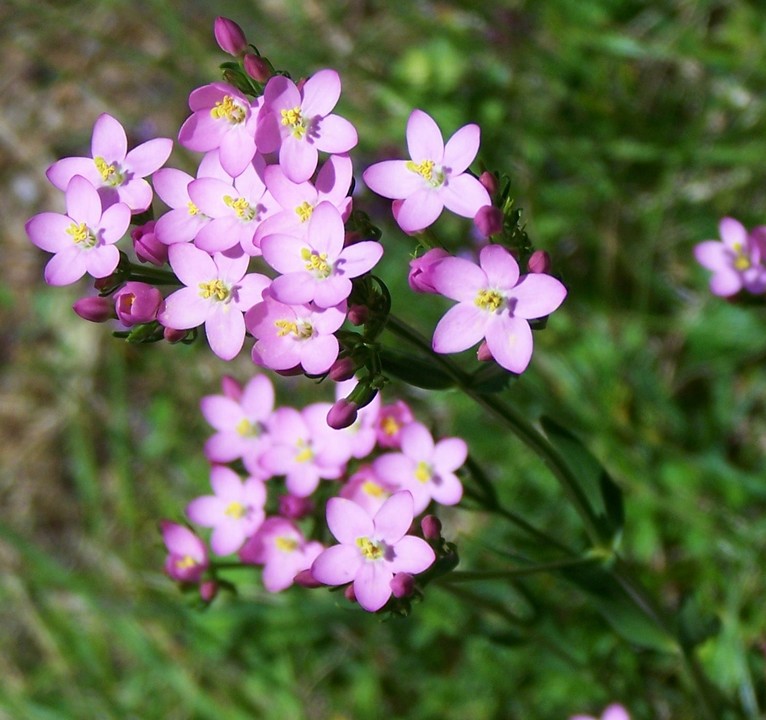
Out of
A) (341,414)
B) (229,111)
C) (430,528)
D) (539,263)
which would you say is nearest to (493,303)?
(539,263)

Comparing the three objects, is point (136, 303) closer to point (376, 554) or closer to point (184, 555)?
point (376, 554)

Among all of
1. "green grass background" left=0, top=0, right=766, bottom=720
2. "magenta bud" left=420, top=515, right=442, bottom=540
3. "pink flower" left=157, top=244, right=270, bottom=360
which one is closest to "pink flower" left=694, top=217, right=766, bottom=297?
"green grass background" left=0, top=0, right=766, bottom=720

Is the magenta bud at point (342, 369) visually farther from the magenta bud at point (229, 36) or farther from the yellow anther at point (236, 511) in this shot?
the yellow anther at point (236, 511)

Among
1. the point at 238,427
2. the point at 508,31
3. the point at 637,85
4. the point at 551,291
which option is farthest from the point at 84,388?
the point at 551,291

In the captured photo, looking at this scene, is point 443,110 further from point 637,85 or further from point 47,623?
point 47,623

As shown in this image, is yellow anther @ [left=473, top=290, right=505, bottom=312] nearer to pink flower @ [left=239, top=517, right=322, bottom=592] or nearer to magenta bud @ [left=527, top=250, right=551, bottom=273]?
magenta bud @ [left=527, top=250, right=551, bottom=273]

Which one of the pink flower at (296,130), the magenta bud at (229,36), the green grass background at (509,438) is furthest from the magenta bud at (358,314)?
the green grass background at (509,438)
